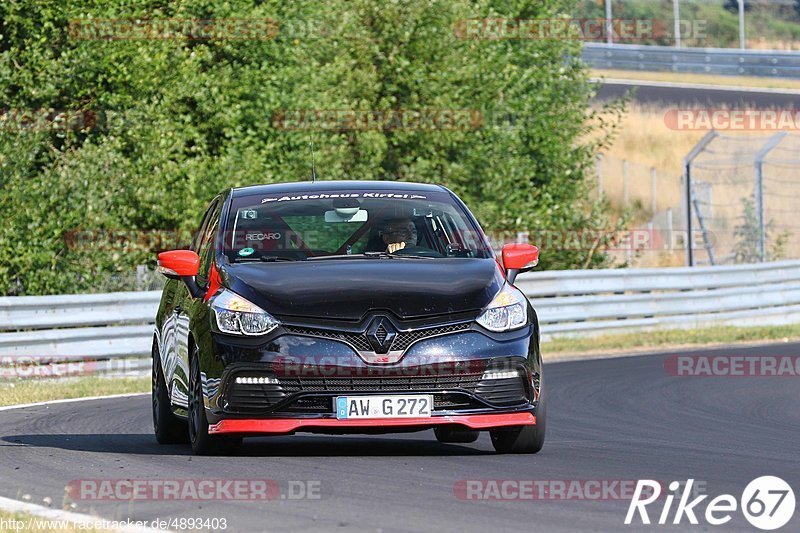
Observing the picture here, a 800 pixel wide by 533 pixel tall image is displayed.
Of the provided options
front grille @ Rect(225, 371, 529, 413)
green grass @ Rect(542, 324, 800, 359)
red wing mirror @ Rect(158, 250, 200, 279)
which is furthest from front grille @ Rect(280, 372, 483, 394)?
green grass @ Rect(542, 324, 800, 359)

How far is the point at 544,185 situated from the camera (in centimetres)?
2809

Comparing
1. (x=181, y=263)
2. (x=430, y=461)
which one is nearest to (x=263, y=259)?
(x=181, y=263)

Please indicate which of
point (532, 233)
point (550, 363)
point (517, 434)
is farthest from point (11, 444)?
point (532, 233)

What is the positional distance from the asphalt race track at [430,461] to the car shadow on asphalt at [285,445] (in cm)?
1

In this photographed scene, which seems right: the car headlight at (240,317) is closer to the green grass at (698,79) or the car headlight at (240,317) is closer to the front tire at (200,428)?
the front tire at (200,428)

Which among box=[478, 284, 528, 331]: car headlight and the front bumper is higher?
box=[478, 284, 528, 331]: car headlight

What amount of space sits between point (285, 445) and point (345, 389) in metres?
1.54

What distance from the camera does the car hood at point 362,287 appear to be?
8.73 meters

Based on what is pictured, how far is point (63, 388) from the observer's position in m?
16.1

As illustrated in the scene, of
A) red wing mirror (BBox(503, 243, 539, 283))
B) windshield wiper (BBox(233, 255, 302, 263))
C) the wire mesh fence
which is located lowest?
the wire mesh fence

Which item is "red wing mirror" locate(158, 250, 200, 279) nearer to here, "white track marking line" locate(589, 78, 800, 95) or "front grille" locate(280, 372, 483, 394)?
"front grille" locate(280, 372, 483, 394)

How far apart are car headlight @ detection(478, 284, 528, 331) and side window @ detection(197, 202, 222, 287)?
5.70ft

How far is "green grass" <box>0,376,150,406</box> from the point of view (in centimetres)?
1499

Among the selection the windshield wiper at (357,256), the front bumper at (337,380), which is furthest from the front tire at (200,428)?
the windshield wiper at (357,256)
